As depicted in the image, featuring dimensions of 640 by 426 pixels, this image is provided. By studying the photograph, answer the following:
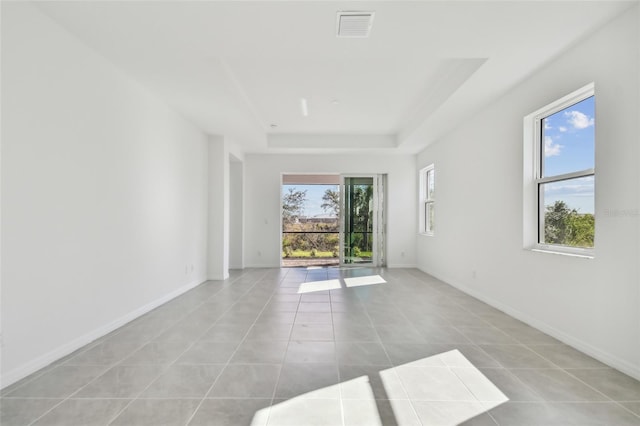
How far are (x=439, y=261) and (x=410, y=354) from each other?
11.6 ft

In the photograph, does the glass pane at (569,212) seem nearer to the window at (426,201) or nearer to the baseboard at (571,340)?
the baseboard at (571,340)

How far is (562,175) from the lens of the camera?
2.94m

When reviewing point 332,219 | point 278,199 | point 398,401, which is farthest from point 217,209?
point 332,219

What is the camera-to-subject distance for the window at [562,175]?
8.81 ft

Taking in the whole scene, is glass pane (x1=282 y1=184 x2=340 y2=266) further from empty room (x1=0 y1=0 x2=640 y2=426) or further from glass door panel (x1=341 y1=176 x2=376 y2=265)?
empty room (x1=0 y1=0 x2=640 y2=426)

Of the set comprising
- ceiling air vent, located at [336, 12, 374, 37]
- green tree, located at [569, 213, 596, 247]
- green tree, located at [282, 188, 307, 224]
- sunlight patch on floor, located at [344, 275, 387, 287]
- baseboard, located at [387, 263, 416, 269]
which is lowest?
sunlight patch on floor, located at [344, 275, 387, 287]

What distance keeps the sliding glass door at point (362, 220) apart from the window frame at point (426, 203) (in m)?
0.86

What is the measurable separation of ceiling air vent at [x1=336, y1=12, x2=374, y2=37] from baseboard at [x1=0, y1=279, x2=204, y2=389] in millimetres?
3228

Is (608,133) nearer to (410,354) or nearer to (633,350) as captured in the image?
(633,350)

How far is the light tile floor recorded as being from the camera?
1693 mm

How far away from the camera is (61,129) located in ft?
7.84

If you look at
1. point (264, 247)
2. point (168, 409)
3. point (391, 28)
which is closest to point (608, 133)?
point (391, 28)

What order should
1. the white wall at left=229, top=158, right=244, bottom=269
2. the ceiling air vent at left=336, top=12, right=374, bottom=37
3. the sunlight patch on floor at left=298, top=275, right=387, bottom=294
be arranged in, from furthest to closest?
the white wall at left=229, top=158, right=244, bottom=269, the sunlight patch on floor at left=298, top=275, right=387, bottom=294, the ceiling air vent at left=336, top=12, right=374, bottom=37

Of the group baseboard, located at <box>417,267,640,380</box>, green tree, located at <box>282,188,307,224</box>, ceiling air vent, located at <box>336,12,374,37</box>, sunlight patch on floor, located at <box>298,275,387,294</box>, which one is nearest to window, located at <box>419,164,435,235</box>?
sunlight patch on floor, located at <box>298,275,387,294</box>
